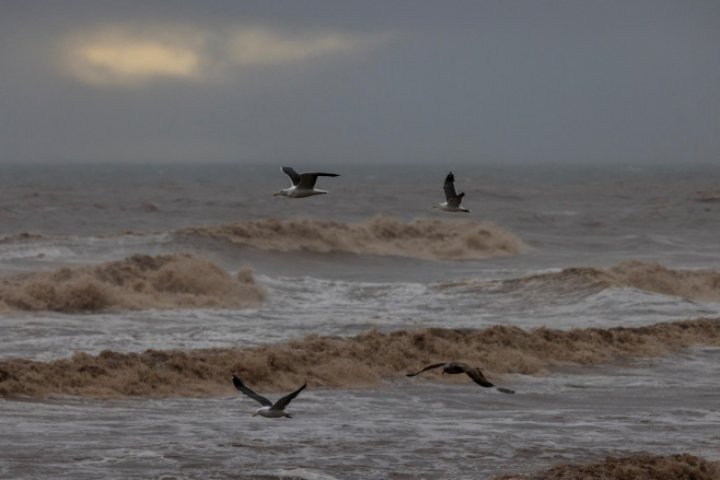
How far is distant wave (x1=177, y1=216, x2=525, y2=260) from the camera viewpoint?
138ft

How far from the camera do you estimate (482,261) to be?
139ft

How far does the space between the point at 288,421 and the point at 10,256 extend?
77.4ft

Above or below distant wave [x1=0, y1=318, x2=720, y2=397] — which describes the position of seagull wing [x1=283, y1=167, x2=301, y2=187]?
above

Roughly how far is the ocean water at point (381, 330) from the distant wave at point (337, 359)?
0.47 m

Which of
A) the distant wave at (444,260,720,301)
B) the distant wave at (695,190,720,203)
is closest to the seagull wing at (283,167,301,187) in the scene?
the distant wave at (444,260,720,301)

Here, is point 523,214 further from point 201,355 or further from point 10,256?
point 201,355

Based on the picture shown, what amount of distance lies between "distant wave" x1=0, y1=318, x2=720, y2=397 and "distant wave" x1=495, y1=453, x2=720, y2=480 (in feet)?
19.0

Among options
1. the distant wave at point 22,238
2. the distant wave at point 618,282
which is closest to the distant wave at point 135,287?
the distant wave at point 618,282

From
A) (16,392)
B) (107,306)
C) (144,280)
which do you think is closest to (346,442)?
(16,392)

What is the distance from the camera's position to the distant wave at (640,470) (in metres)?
11.5

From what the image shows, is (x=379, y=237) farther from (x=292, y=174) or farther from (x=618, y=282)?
(x=292, y=174)

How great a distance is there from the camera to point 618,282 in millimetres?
30031

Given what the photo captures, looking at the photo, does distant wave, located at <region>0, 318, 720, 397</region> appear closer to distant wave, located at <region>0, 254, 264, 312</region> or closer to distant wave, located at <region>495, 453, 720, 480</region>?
distant wave, located at <region>495, 453, 720, 480</region>

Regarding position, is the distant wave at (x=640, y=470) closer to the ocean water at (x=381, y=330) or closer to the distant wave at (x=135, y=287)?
the ocean water at (x=381, y=330)
